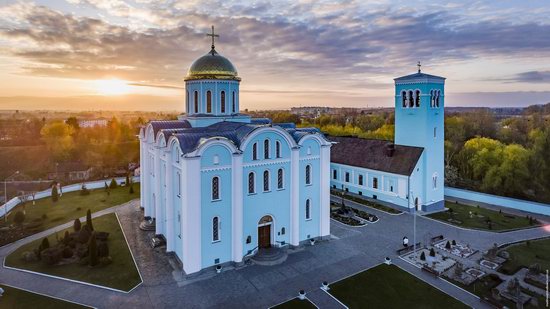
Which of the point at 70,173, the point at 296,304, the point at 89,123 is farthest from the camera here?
the point at 89,123

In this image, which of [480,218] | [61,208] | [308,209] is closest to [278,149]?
[308,209]

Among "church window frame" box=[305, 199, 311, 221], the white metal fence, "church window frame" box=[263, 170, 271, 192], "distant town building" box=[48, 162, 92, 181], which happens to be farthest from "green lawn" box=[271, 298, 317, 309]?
"distant town building" box=[48, 162, 92, 181]

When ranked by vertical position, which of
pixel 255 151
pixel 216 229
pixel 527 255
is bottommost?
pixel 527 255

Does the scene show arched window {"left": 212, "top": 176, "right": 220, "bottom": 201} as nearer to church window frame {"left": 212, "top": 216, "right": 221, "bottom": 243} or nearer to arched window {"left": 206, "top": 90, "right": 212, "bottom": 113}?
church window frame {"left": 212, "top": 216, "right": 221, "bottom": 243}

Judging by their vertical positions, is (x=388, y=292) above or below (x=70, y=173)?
below

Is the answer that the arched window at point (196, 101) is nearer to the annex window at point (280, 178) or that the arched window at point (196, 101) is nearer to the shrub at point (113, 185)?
the annex window at point (280, 178)

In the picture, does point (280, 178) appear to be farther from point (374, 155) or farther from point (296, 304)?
point (374, 155)
